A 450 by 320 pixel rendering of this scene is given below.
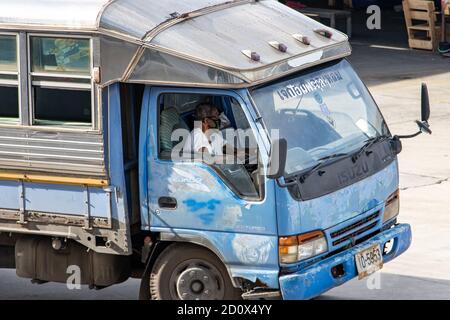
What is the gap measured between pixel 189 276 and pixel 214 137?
1118 millimetres

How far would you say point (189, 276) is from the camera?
988cm

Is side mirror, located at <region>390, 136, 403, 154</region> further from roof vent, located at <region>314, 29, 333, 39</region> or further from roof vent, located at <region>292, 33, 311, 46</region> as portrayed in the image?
roof vent, located at <region>292, 33, 311, 46</region>

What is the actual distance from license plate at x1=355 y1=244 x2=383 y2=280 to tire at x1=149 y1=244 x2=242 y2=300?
39.1 inches

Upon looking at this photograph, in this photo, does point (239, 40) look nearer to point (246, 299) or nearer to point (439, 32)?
point (246, 299)

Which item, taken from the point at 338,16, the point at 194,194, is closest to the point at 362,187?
the point at 194,194

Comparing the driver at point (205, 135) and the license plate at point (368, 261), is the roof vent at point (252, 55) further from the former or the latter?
the license plate at point (368, 261)

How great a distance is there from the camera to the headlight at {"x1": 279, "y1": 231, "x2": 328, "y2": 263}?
30.9 feet

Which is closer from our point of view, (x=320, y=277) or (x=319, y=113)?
(x=320, y=277)

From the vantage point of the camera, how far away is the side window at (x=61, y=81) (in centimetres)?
990

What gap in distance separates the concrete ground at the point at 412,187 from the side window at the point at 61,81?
2.15 m

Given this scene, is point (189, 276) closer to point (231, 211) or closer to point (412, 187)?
point (231, 211)

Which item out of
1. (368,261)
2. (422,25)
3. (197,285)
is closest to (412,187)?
(368,261)
